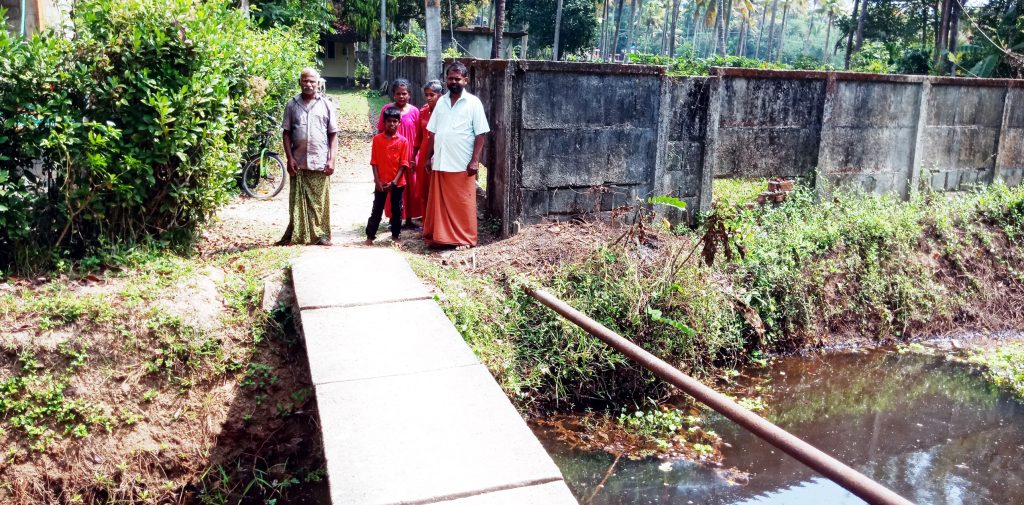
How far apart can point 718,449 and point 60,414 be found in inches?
174

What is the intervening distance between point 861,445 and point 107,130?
6022 mm

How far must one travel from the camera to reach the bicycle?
383 inches

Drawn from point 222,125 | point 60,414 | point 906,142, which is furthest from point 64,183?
point 906,142

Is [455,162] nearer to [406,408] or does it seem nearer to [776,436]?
[406,408]

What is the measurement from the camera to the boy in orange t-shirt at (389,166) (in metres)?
7.49

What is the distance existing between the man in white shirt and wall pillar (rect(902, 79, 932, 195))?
5.79 meters

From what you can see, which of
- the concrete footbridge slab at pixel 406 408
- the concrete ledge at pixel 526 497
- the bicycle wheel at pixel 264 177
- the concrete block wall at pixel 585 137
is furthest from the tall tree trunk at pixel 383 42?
the concrete ledge at pixel 526 497

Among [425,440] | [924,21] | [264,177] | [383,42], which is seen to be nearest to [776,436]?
[425,440]

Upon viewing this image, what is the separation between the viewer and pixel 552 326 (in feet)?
20.5

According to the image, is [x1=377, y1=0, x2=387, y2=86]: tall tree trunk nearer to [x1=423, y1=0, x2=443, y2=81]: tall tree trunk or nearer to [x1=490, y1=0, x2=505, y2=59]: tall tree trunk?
[x1=490, y1=0, x2=505, y2=59]: tall tree trunk

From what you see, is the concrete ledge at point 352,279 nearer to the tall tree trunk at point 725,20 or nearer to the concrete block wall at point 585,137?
the concrete block wall at point 585,137

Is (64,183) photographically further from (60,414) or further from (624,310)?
(624,310)

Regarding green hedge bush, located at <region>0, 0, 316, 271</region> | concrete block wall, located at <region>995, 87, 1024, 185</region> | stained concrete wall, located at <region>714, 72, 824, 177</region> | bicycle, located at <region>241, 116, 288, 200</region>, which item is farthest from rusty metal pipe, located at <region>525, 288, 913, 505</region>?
concrete block wall, located at <region>995, 87, 1024, 185</region>

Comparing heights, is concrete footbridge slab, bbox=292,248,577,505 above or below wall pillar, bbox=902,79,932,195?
below
